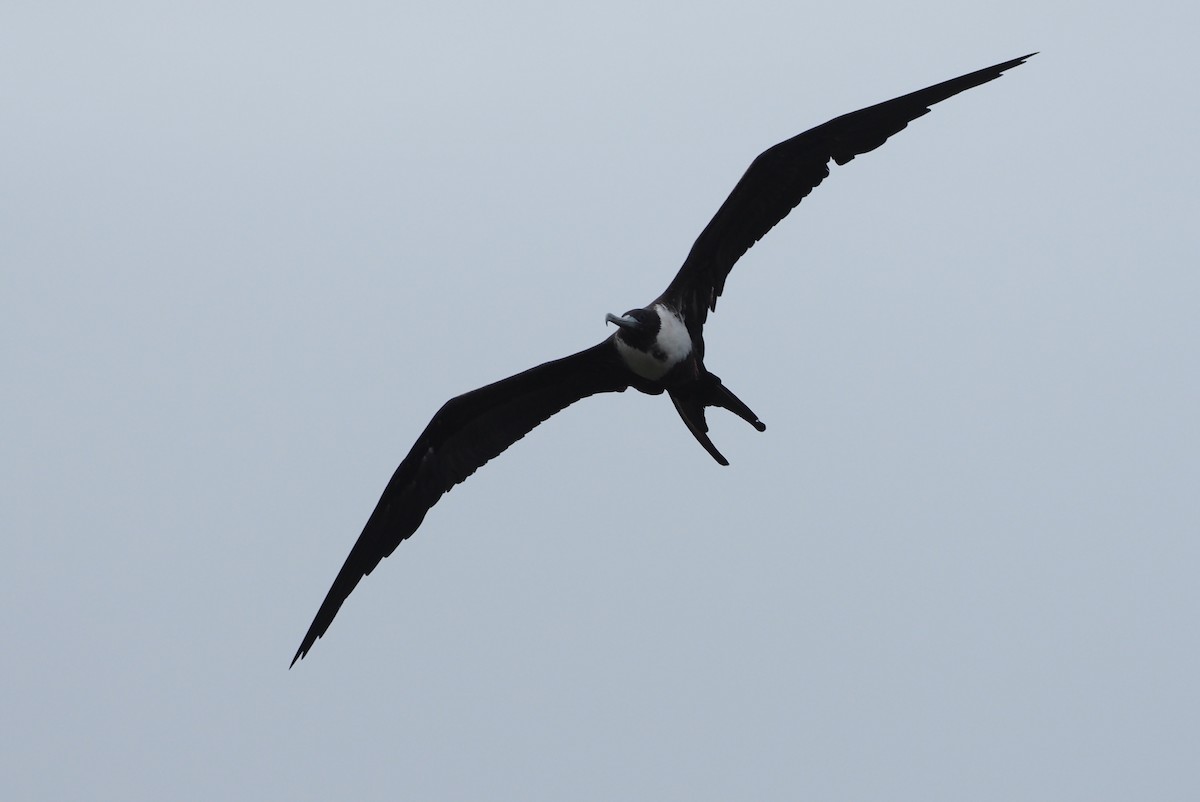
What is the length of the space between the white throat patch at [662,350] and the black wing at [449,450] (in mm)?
426

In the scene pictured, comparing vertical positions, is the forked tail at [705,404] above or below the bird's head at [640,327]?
below

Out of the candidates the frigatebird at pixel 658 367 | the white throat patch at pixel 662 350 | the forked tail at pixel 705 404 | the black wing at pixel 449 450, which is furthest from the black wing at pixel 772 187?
the black wing at pixel 449 450

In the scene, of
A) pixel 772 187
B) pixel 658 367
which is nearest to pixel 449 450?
pixel 658 367

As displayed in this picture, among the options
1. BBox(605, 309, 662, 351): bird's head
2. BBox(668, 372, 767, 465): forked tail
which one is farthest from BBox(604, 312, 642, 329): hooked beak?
BBox(668, 372, 767, 465): forked tail

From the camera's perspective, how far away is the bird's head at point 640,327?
31.2 ft

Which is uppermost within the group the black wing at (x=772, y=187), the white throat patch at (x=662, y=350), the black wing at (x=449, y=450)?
the black wing at (x=772, y=187)

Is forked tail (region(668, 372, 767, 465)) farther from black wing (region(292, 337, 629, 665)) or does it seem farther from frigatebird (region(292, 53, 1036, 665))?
black wing (region(292, 337, 629, 665))

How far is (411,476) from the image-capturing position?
1041 centimetres

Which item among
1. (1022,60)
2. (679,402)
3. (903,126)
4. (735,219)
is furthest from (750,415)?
(1022,60)

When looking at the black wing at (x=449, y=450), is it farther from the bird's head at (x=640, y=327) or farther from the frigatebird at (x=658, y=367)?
the bird's head at (x=640, y=327)

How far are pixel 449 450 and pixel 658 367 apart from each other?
60.7 inches

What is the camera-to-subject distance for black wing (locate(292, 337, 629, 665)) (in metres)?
10.2

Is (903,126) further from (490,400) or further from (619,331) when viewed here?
(490,400)

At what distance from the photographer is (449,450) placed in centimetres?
1041
